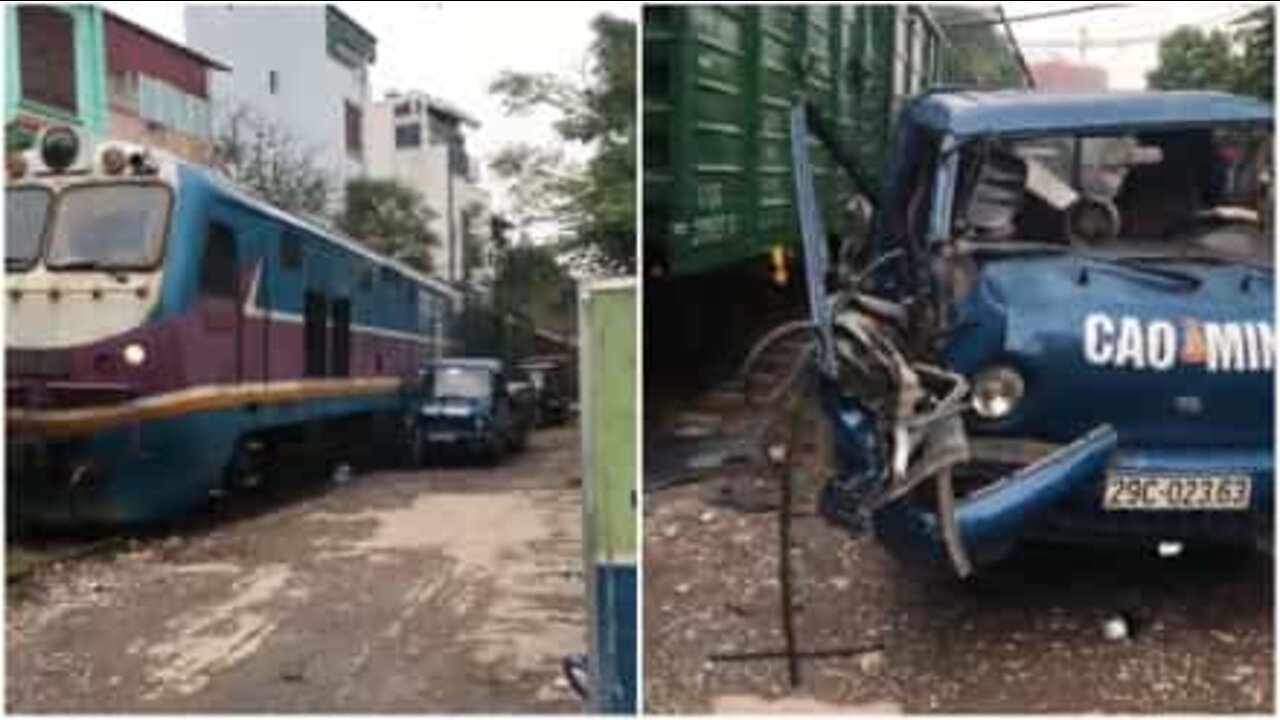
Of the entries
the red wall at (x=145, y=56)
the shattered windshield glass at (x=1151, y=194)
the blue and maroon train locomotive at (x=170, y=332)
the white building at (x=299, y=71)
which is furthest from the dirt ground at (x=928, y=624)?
the red wall at (x=145, y=56)

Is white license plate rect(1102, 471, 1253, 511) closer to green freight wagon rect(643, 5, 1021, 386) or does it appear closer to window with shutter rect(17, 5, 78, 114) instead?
green freight wagon rect(643, 5, 1021, 386)

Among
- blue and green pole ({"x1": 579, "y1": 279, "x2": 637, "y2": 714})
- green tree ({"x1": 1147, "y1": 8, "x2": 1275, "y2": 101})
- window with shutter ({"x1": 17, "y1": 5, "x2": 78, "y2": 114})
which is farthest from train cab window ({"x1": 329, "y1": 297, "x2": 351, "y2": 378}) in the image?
green tree ({"x1": 1147, "y1": 8, "x2": 1275, "y2": 101})

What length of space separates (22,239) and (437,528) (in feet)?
3.32

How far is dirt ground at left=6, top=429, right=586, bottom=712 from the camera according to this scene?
9.79ft

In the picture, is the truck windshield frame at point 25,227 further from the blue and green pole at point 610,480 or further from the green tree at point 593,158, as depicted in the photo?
the blue and green pole at point 610,480

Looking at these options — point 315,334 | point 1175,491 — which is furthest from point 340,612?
point 1175,491

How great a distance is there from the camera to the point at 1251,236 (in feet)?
9.52

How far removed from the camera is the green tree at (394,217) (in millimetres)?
→ 3258

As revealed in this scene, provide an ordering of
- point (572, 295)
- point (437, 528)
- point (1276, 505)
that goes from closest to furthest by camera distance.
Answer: point (1276, 505)
point (572, 295)
point (437, 528)

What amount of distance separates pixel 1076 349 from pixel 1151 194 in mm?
398

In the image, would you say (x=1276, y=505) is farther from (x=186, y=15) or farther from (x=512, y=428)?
(x=186, y=15)

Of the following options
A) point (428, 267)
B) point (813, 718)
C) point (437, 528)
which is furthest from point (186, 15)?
point (813, 718)

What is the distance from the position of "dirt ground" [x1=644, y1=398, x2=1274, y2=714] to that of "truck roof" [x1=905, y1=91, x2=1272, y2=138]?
774mm

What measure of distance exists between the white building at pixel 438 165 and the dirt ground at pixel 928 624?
2.02ft
